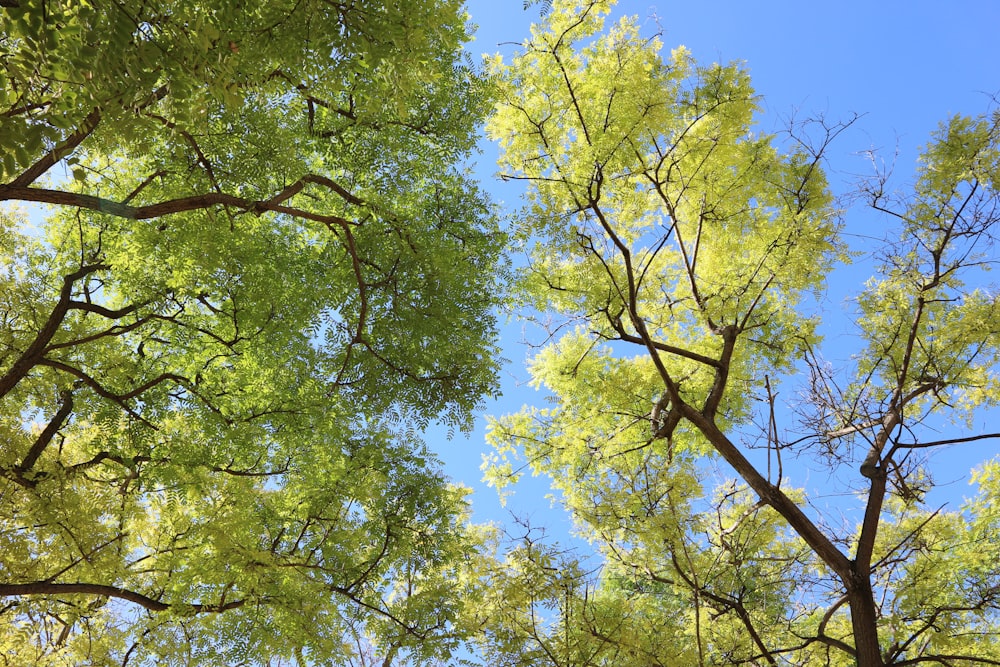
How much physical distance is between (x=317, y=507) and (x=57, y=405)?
2626 millimetres

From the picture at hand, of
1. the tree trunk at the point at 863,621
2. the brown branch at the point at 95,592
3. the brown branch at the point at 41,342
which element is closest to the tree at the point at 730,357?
the tree trunk at the point at 863,621

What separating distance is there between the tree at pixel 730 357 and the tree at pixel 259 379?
3.08ft

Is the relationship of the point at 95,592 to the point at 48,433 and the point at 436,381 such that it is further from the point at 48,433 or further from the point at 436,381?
the point at 436,381

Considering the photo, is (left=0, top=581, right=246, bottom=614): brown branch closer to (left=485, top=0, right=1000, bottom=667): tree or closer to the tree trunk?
(left=485, top=0, right=1000, bottom=667): tree

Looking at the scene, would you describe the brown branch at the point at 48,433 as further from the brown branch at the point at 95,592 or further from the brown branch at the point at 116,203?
the brown branch at the point at 116,203

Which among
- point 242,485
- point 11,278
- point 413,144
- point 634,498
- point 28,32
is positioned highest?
point 413,144

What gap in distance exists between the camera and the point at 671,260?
9.09 metres

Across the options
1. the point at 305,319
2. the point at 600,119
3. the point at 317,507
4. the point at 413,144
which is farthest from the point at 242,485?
the point at 600,119

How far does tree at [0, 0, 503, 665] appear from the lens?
5406 mm

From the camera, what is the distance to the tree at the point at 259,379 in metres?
5.41

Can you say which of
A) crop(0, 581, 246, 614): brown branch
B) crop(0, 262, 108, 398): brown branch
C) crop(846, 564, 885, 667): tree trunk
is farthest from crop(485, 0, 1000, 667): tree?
crop(0, 262, 108, 398): brown branch

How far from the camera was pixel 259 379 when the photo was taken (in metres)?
6.27

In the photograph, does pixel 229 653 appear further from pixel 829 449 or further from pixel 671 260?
pixel 671 260

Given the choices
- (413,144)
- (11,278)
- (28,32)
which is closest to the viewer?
(28,32)
